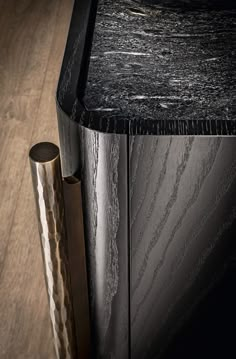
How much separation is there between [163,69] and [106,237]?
0.24m

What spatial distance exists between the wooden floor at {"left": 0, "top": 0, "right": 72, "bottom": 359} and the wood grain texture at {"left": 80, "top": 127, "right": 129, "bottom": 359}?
0.25 meters

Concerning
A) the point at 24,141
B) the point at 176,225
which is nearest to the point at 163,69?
the point at 176,225

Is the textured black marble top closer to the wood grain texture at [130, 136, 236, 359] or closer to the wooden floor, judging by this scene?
the wood grain texture at [130, 136, 236, 359]

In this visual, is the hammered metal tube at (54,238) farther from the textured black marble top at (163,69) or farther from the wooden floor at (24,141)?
the wooden floor at (24,141)

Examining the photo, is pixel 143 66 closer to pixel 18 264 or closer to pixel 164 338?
pixel 164 338

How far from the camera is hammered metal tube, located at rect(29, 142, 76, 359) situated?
0.87 m

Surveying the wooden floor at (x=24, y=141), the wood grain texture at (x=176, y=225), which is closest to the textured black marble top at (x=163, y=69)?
the wood grain texture at (x=176, y=225)

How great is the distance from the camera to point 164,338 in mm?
1093

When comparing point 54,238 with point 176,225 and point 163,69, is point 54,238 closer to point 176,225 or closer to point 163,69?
point 176,225

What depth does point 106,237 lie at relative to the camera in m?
0.94

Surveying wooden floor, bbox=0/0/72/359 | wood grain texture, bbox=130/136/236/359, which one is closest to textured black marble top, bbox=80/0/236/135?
wood grain texture, bbox=130/136/236/359

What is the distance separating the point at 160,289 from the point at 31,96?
1060 millimetres

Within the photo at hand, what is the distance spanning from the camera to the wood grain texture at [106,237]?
32.8 inches

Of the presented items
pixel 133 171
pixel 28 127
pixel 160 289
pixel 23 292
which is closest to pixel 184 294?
pixel 160 289
